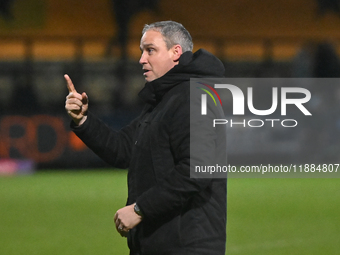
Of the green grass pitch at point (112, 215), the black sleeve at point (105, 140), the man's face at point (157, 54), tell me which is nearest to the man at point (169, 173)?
the man's face at point (157, 54)

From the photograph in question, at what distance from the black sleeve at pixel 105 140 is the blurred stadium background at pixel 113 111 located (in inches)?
113

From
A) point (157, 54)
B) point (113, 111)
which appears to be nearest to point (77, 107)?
point (157, 54)

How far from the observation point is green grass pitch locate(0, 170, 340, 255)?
577cm

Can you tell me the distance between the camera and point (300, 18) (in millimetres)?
15703

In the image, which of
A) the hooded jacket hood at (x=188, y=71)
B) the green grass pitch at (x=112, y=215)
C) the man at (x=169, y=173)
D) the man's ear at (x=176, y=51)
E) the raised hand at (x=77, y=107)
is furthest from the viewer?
the green grass pitch at (x=112, y=215)

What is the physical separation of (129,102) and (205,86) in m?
10.3

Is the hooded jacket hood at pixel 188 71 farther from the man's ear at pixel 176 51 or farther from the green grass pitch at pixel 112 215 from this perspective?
the green grass pitch at pixel 112 215

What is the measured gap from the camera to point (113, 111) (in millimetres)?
12703

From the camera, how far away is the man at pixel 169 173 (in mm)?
2322

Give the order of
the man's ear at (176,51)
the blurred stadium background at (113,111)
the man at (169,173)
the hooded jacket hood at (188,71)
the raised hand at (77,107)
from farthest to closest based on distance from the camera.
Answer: the blurred stadium background at (113,111)
the raised hand at (77,107)
the man's ear at (176,51)
the hooded jacket hood at (188,71)
the man at (169,173)

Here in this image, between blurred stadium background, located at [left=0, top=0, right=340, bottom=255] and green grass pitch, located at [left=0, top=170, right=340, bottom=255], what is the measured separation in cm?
2

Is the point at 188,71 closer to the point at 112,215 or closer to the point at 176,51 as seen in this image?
the point at 176,51

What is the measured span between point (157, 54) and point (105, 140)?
582 millimetres

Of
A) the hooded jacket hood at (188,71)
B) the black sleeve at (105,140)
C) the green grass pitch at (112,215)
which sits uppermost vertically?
the hooded jacket hood at (188,71)
